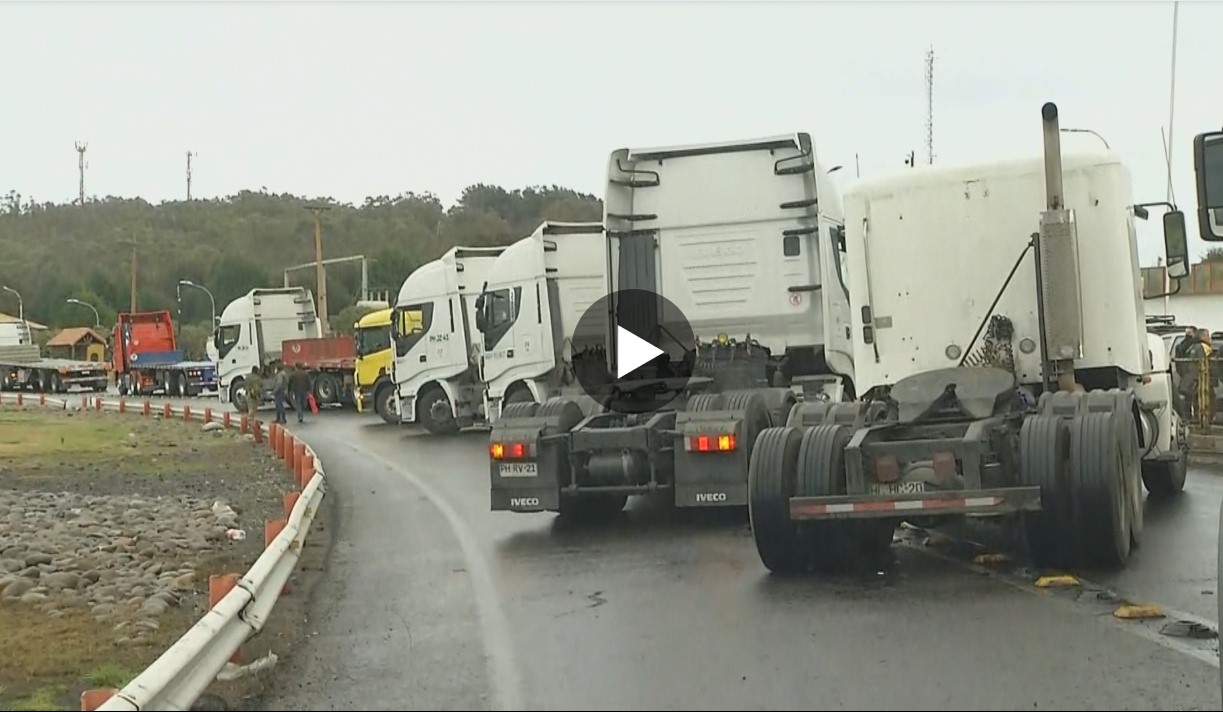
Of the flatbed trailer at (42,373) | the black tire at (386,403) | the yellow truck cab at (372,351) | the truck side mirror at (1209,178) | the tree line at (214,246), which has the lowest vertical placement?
the black tire at (386,403)

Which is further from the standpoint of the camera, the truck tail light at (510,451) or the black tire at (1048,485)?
the truck tail light at (510,451)

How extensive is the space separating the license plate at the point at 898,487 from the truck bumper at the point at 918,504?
0.66ft

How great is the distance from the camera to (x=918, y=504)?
9312 mm

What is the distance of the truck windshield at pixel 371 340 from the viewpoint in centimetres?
3653

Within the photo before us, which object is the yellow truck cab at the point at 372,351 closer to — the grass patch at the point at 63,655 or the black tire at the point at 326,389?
the black tire at the point at 326,389

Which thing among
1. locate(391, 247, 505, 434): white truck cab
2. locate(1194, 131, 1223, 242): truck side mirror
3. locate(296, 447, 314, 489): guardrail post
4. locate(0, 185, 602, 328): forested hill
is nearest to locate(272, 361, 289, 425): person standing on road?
locate(391, 247, 505, 434): white truck cab

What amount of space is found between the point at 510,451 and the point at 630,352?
8.15 feet

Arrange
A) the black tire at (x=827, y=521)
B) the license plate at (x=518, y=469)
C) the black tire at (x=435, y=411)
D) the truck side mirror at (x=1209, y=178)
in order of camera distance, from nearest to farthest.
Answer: the truck side mirror at (x=1209, y=178), the black tire at (x=827, y=521), the license plate at (x=518, y=469), the black tire at (x=435, y=411)

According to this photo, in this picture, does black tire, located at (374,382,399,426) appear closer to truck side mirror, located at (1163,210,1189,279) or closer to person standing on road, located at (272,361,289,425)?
person standing on road, located at (272,361,289,425)

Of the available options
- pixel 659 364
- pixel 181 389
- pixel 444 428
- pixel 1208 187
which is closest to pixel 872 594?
pixel 1208 187

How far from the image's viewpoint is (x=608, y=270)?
15.6 metres

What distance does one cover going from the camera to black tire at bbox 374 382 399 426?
111 feet

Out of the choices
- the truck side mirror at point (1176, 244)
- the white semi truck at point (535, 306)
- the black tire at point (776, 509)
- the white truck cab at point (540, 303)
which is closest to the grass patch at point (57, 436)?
the white semi truck at point (535, 306)

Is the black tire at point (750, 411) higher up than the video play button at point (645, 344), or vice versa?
the video play button at point (645, 344)
